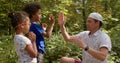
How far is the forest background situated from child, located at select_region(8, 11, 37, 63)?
278 centimetres

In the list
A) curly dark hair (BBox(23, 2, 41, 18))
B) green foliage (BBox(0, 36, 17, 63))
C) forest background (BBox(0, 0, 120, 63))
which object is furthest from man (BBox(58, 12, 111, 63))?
green foliage (BBox(0, 36, 17, 63))

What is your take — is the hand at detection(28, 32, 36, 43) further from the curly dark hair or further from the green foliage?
the green foliage

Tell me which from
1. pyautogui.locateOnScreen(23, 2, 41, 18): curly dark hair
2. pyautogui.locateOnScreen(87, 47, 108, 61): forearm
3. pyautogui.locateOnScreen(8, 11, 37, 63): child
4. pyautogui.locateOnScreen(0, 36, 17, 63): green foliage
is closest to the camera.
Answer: pyautogui.locateOnScreen(8, 11, 37, 63): child

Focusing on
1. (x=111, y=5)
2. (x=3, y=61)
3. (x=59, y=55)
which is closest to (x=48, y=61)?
(x=59, y=55)

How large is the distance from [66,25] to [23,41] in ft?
19.7

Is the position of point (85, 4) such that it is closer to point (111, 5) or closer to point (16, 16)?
point (111, 5)

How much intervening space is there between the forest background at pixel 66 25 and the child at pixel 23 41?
278 centimetres

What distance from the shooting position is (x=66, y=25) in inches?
385

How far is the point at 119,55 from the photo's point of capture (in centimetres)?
722

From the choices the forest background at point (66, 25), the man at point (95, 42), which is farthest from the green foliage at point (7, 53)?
the man at point (95, 42)

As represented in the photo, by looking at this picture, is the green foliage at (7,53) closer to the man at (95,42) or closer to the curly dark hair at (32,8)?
the curly dark hair at (32,8)

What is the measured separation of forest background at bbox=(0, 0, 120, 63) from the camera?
22.9ft

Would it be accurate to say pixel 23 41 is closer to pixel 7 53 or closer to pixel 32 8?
pixel 32 8

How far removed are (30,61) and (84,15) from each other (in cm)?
635
